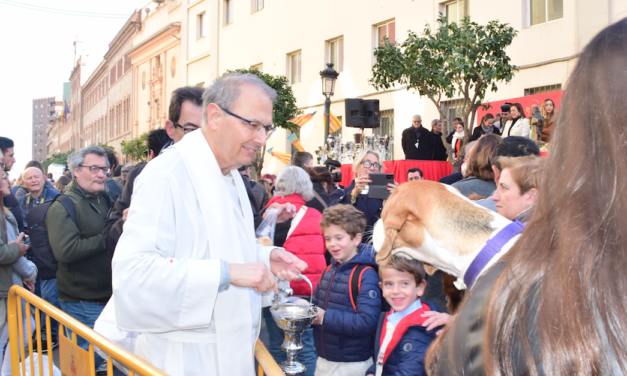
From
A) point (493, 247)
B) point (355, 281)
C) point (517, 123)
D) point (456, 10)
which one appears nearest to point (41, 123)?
point (456, 10)

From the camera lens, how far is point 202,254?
6.71 feet

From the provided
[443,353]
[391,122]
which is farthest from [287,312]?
[391,122]

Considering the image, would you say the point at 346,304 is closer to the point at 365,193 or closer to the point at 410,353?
the point at 410,353

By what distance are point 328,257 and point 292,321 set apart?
2577mm

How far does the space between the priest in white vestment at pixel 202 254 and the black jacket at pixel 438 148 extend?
10841 millimetres

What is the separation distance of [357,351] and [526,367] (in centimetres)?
268

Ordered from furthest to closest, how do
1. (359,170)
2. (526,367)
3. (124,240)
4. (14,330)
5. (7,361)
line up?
(359,170) → (7,361) → (14,330) → (124,240) → (526,367)

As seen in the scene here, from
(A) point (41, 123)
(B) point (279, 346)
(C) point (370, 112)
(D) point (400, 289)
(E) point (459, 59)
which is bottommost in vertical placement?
(B) point (279, 346)

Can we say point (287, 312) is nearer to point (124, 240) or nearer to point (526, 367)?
point (124, 240)

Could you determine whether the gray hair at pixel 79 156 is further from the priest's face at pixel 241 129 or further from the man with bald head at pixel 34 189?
the man with bald head at pixel 34 189

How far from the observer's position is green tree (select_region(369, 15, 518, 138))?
10609 millimetres

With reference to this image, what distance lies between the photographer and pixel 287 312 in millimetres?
2770

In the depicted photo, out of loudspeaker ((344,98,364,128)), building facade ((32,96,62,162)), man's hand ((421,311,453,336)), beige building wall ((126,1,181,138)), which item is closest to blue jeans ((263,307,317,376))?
man's hand ((421,311,453,336))

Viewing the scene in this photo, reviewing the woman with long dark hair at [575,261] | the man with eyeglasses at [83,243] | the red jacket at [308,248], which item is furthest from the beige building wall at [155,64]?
the woman with long dark hair at [575,261]
